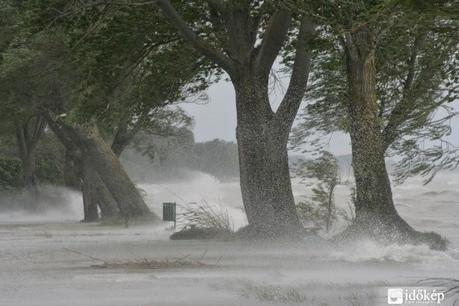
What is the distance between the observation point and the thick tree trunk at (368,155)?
16.9 meters

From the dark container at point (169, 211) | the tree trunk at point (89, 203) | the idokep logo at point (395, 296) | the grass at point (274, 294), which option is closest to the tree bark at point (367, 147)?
the grass at point (274, 294)

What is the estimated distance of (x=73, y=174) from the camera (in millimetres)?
45219

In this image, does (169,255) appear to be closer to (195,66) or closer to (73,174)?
(195,66)

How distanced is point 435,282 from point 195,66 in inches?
484

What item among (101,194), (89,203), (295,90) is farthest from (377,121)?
(89,203)

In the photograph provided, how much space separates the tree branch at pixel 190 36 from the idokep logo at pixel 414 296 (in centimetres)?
920

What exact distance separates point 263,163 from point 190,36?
2.96 m

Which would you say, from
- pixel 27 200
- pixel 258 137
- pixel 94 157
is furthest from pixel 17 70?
pixel 27 200

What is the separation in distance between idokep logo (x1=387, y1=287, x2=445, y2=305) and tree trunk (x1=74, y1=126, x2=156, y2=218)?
2085 centimetres

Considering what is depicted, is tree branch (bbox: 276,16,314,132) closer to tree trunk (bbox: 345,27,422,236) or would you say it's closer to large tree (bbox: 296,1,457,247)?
large tree (bbox: 296,1,457,247)

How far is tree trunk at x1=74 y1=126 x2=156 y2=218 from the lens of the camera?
98.0ft

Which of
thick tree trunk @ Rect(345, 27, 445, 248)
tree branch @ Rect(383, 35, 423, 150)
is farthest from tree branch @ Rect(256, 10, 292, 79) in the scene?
tree branch @ Rect(383, 35, 423, 150)

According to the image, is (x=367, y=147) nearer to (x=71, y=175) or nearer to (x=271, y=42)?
(x=271, y=42)

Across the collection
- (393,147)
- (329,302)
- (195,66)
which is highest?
(195,66)
